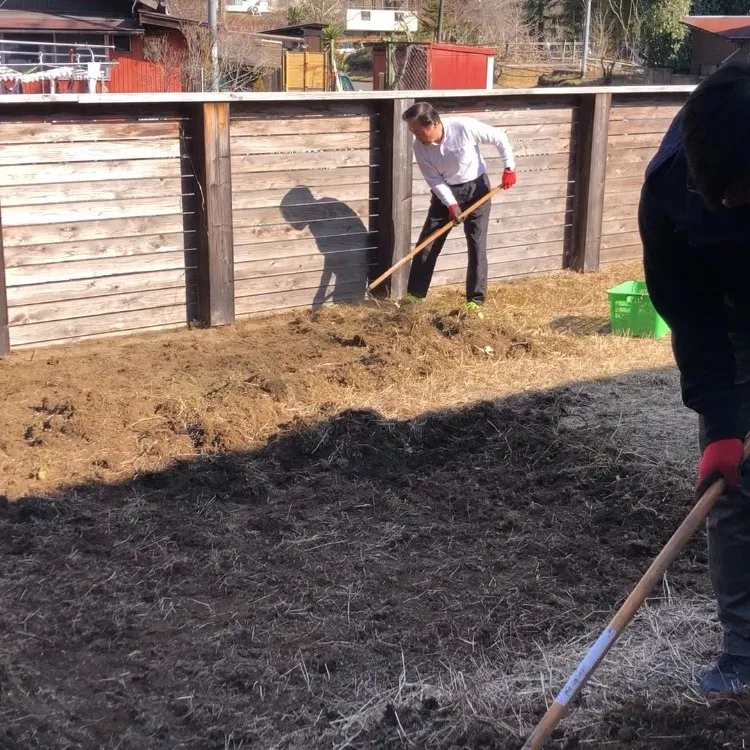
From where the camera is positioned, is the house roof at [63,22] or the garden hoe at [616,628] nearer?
the garden hoe at [616,628]

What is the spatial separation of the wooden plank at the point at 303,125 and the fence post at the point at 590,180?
246cm

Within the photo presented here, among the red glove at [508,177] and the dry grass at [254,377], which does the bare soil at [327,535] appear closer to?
the dry grass at [254,377]

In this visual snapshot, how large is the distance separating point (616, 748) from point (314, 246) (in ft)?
20.5

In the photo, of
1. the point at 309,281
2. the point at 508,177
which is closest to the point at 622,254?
the point at 508,177

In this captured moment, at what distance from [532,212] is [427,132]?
2.18 metres

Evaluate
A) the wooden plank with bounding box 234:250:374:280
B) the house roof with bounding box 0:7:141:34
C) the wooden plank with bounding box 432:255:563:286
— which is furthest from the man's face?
the house roof with bounding box 0:7:141:34

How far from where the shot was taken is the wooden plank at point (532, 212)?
31.7ft

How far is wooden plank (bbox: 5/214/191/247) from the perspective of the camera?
6.98 meters

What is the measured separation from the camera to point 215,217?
Result: 776 centimetres

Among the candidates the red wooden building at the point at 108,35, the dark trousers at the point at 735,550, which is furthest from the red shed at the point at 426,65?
the dark trousers at the point at 735,550

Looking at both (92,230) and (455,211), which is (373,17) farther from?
(92,230)

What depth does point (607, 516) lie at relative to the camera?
15.3ft

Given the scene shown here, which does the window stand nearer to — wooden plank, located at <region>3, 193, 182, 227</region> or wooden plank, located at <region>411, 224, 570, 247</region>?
wooden plank, located at <region>411, 224, 570, 247</region>

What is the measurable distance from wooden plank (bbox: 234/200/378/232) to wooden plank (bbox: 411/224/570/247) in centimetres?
98
